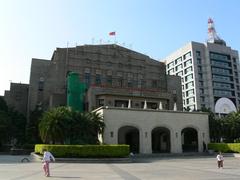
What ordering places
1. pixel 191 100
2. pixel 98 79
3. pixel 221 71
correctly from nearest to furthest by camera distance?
pixel 98 79 → pixel 191 100 → pixel 221 71

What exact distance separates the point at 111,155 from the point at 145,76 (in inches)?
1751

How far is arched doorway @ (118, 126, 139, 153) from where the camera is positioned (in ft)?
154

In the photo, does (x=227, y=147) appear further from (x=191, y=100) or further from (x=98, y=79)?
(x=191, y=100)

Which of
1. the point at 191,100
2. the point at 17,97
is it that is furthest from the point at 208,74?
the point at 17,97

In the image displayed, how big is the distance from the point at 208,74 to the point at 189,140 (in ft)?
174

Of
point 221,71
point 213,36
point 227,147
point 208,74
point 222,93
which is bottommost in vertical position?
point 227,147

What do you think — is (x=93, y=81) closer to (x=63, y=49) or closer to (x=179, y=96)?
(x=63, y=49)

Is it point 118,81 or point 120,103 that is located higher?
point 118,81

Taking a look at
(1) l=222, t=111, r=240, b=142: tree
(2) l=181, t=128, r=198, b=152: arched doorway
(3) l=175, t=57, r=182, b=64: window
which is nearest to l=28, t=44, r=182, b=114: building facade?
(2) l=181, t=128, r=198, b=152: arched doorway

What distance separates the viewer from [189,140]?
174 feet

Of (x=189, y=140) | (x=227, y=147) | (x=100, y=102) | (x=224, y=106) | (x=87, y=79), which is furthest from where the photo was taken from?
(x=87, y=79)

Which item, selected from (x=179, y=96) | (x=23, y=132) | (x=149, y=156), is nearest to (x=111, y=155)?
(x=149, y=156)

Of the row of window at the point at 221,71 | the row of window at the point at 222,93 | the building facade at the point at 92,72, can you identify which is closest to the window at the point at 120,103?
the building facade at the point at 92,72

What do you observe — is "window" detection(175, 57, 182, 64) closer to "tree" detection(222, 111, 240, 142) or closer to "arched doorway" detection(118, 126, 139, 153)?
"tree" detection(222, 111, 240, 142)
